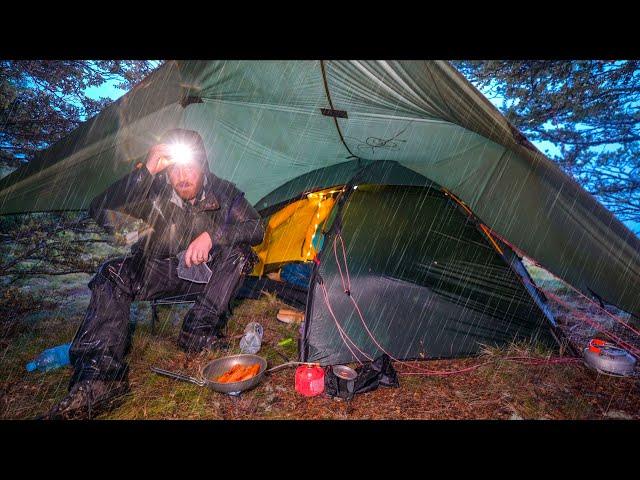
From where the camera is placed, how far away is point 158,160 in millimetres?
3121

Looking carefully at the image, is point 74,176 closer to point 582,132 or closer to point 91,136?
point 91,136

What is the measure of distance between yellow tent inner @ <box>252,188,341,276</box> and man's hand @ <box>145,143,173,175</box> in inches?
52.4

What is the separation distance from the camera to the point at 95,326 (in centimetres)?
254

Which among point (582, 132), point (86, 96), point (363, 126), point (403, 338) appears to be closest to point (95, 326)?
point (403, 338)

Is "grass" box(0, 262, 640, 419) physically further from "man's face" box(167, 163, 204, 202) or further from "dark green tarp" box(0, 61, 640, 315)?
"man's face" box(167, 163, 204, 202)

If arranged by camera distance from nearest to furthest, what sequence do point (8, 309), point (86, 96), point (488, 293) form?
point (488, 293) < point (8, 309) < point (86, 96)

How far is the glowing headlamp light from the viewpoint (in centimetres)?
314

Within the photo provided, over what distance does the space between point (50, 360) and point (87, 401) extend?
1.11 meters

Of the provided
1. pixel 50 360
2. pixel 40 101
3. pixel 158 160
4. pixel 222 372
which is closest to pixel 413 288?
pixel 222 372

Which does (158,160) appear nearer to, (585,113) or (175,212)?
(175,212)

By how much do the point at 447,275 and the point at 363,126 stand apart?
1.70 meters

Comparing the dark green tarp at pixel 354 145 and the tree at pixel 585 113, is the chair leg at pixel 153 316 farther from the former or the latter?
the tree at pixel 585 113

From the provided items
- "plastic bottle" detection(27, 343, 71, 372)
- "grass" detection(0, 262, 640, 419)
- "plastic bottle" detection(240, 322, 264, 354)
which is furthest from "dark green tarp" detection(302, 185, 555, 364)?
"plastic bottle" detection(27, 343, 71, 372)

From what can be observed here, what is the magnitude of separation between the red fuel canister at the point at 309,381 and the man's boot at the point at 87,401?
1306 mm
